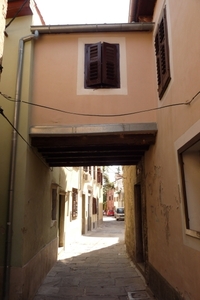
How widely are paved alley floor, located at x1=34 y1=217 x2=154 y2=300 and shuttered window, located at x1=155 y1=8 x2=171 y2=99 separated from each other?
4.48 metres

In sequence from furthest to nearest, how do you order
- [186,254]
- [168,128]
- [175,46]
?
[168,128], [175,46], [186,254]

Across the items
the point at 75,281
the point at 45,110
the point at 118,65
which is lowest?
the point at 75,281

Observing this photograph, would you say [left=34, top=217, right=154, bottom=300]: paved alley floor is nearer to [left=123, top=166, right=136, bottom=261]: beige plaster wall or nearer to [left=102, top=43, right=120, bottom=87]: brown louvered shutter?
[left=123, top=166, right=136, bottom=261]: beige plaster wall

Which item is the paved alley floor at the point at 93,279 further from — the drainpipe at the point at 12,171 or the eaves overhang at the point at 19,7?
the eaves overhang at the point at 19,7

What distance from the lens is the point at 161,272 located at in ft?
16.8

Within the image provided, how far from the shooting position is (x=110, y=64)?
5918mm

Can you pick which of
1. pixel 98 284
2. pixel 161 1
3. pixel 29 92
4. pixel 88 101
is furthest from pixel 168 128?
pixel 98 284

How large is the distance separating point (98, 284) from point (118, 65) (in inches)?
212

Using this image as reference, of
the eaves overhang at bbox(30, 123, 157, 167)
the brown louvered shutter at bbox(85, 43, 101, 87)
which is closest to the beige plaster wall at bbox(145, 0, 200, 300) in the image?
the eaves overhang at bbox(30, 123, 157, 167)

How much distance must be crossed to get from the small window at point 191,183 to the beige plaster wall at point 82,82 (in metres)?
1.87

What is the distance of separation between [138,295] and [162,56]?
5080mm

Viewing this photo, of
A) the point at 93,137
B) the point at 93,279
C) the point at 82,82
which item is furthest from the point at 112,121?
the point at 93,279

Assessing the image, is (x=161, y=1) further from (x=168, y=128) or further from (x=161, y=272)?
(x=161, y=272)

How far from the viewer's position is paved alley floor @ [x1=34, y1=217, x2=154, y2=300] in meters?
5.92
